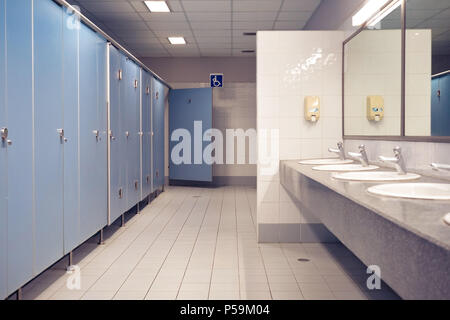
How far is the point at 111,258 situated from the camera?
3203 mm

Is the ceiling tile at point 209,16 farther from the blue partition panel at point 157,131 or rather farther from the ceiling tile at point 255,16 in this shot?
the blue partition panel at point 157,131

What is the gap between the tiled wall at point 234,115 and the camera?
26.7ft

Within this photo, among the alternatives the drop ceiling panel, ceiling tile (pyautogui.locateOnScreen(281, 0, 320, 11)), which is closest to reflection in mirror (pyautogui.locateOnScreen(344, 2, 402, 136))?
ceiling tile (pyautogui.locateOnScreen(281, 0, 320, 11))

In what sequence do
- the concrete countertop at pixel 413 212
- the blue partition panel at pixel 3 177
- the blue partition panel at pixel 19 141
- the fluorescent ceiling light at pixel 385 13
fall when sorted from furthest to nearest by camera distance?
the fluorescent ceiling light at pixel 385 13, the blue partition panel at pixel 19 141, the blue partition panel at pixel 3 177, the concrete countertop at pixel 413 212

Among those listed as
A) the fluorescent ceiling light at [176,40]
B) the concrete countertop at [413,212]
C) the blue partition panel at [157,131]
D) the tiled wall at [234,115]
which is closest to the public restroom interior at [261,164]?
the concrete countertop at [413,212]

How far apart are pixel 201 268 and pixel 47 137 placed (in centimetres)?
137

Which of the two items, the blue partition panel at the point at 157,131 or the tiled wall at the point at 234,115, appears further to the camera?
the tiled wall at the point at 234,115

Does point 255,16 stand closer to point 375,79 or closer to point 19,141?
point 375,79

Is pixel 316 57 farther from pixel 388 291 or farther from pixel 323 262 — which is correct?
pixel 388 291

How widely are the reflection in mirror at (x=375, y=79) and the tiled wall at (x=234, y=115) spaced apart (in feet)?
15.0

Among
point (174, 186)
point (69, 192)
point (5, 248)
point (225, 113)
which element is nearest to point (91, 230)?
point (69, 192)

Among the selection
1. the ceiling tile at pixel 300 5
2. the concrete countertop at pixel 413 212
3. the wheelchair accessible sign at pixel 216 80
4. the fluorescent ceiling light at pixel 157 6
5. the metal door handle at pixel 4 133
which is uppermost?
the fluorescent ceiling light at pixel 157 6

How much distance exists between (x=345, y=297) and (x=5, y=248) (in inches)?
73.1

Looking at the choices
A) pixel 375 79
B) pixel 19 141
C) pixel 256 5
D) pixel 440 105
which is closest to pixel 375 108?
pixel 375 79
